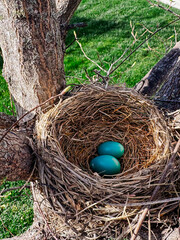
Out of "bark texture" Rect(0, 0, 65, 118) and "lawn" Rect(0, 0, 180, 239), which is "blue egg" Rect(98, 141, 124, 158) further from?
"lawn" Rect(0, 0, 180, 239)

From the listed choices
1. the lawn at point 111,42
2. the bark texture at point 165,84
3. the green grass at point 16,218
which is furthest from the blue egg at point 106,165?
the lawn at point 111,42

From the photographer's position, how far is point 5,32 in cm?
169

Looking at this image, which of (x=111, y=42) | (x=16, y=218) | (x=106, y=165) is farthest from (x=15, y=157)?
(x=111, y=42)

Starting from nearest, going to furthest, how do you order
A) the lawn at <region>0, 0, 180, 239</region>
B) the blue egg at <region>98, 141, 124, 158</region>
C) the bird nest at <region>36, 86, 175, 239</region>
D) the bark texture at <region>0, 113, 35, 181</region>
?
the bark texture at <region>0, 113, 35, 181</region> → the bird nest at <region>36, 86, 175, 239</region> → the blue egg at <region>98, 141, 124, 158</region> → the lawn at <region>0, 0, 180, 239</region>

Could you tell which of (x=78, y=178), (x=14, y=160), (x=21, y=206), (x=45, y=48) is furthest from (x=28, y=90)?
(x=21, y=206)

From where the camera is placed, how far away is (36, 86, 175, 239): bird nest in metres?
1.66

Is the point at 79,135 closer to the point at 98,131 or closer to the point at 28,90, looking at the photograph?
the point at 98,131

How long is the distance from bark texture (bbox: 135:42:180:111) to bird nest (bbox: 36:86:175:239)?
188 mm

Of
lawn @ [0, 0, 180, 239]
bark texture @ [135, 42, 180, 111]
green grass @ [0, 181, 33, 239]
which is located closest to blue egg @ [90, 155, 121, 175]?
bark texture @ [135, 42, 180, 111]

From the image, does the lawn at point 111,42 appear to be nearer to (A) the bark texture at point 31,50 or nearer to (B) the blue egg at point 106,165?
(B) the blue egg at point 106,165

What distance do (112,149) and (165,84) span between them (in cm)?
77

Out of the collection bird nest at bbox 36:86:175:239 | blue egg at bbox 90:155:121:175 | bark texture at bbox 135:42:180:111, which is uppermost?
bark texture at bbox 135:42:180:111

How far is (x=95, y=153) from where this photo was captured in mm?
2680

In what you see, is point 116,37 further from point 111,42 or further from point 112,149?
point 112,149
